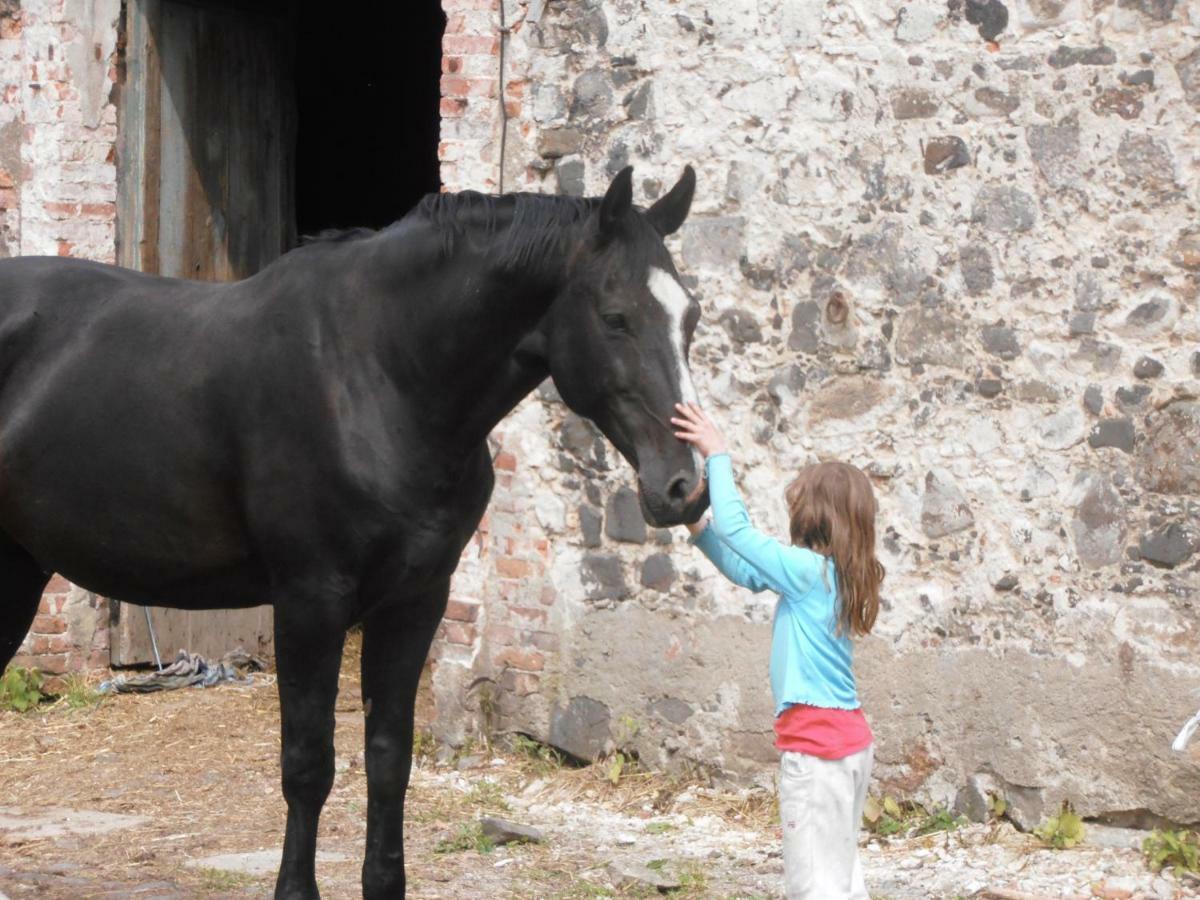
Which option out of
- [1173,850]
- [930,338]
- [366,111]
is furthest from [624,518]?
[366,111]

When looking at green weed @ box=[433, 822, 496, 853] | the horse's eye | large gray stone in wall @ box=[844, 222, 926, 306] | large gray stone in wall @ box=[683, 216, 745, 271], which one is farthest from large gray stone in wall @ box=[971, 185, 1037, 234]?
green weed @ box=[433, 822, 496, 853]

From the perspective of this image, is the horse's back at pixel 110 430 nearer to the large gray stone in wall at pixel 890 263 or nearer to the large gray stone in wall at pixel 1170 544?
the large gray stone in wall at pixel 890 263

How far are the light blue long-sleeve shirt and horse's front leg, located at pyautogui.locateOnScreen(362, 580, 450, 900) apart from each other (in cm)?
87

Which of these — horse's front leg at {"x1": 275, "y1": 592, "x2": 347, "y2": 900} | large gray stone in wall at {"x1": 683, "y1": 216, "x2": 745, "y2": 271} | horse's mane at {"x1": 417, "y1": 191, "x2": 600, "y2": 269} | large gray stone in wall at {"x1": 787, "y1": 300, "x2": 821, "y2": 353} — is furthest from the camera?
large gray stone in wall at {"x1": 683, "y1": 216, "x2": 745, "y2": 271}

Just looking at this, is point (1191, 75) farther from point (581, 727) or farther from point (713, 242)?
point (581, 727)

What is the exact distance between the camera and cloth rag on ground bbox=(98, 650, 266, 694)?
7.56 metres

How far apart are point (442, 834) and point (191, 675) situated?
255cm

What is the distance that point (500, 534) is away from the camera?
6.49 meters

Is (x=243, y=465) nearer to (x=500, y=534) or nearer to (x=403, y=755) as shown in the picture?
(x=403, y=755)

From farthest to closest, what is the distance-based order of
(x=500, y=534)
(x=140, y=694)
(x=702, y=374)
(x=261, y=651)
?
1. (x=261, y=651)
2. (x=140, y=694)
3. (x=500, y=534)
4. (x=702, y=374)

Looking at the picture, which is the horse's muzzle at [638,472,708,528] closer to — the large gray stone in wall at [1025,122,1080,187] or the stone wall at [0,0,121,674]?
the large gray stone in wall at [1025,122,1080,187]

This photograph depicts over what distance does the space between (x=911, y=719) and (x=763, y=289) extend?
161cm

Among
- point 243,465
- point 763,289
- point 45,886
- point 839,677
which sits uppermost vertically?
point 763,289

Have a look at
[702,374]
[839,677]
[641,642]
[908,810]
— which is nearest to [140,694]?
[641,642]
